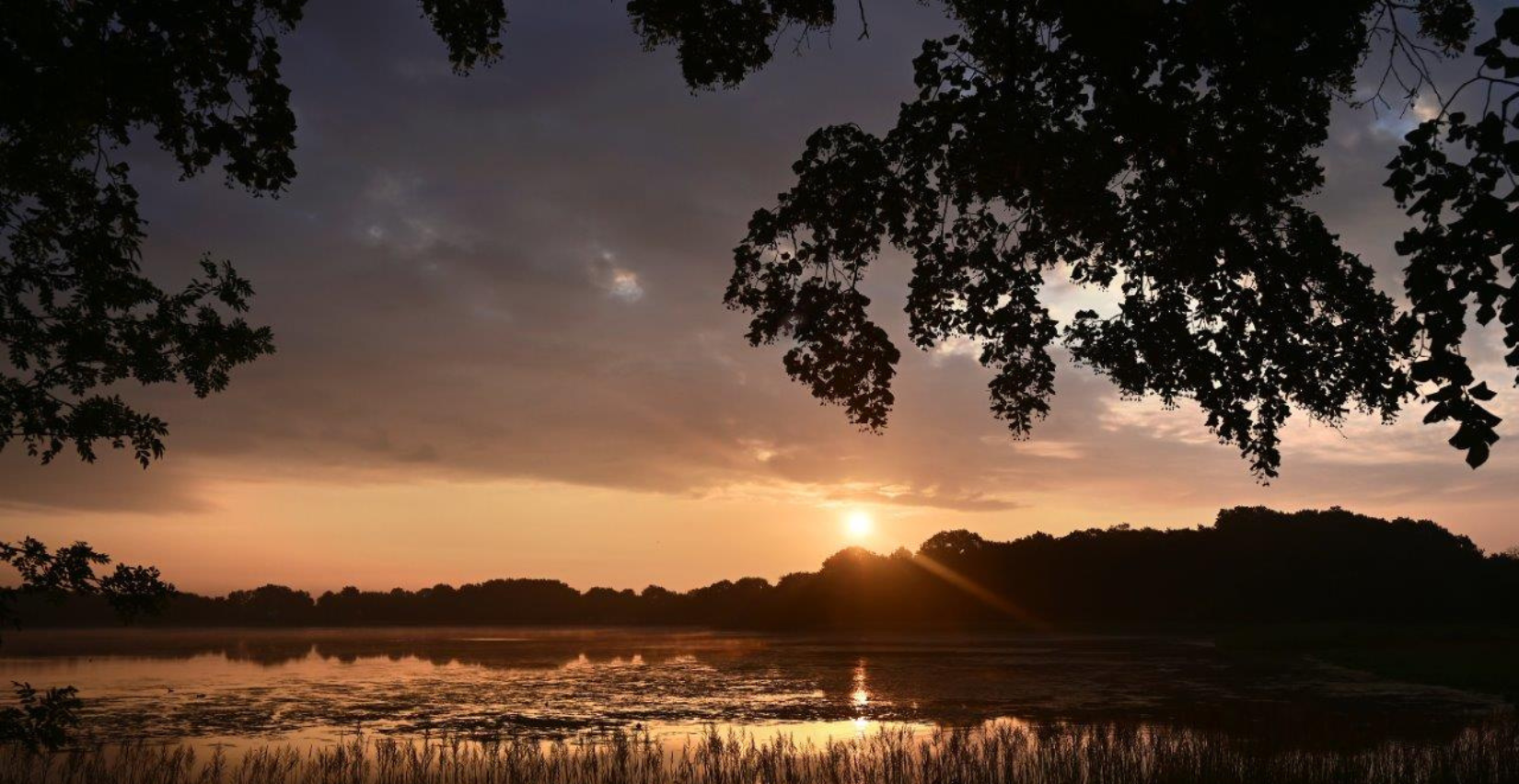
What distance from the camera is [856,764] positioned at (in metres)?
16.7

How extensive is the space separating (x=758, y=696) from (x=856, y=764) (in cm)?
1536

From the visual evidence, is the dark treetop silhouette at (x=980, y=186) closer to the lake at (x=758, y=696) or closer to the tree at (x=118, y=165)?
the tree at (x=118, y=165)

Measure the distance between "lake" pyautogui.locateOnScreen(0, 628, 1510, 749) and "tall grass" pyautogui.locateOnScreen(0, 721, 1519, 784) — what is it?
2.48 m

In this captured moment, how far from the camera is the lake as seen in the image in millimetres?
23359

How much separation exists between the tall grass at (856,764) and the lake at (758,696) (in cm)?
248

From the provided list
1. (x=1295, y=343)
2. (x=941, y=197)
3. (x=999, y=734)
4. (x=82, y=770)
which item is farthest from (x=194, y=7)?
(x=999, y=734)

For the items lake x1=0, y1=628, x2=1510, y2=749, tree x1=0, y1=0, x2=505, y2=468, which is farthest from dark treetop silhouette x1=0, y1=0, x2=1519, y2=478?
lake x1=0, y1=628, x2=1510, y2=749

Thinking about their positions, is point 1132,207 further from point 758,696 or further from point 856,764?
point 758,696

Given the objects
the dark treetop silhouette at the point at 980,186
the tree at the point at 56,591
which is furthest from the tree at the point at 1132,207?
the tree at the point at 56,591

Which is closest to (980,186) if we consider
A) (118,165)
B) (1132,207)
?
(1132,207)

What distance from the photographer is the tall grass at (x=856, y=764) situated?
601 inches

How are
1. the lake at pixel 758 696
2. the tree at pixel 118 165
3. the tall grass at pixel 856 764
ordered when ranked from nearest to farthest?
the tree at pixel 118 165 < the tall grass at pixel 856 764 < the lake at pixel 758 696

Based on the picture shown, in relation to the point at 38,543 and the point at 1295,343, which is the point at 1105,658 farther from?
the point at 38,543

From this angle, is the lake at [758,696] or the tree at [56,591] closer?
the tree at [56,591]
